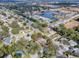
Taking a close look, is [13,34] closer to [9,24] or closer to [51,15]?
[9,24]

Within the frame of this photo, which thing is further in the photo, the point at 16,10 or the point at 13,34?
the point at 16,10

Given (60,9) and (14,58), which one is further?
(60,9)

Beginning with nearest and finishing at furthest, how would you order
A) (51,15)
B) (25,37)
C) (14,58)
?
(14,58) → (25,37) → (51,15)

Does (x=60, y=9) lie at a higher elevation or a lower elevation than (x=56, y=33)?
higher

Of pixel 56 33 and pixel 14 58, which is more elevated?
pixel 56 33

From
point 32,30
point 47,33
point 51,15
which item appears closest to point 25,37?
point 32,30

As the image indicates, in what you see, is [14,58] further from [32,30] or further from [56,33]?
[56,33]

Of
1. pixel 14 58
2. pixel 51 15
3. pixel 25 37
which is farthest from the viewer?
pixel 51 15

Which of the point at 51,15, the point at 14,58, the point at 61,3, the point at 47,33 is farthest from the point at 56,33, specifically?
the point at 14,58

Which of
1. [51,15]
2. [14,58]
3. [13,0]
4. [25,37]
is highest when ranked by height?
[13,0]
